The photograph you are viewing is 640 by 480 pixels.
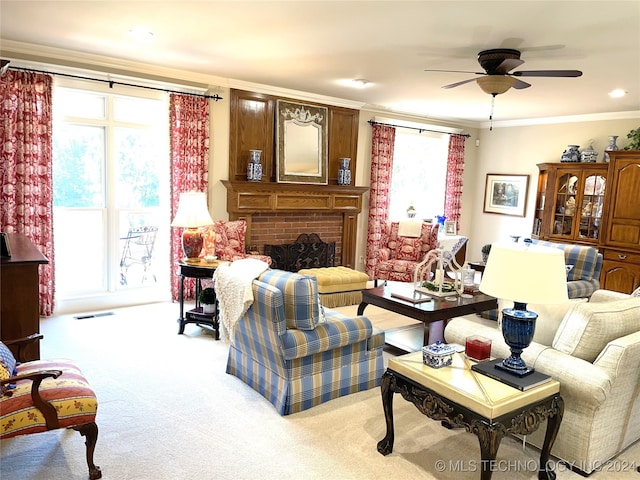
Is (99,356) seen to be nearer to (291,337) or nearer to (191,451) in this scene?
(191,451)

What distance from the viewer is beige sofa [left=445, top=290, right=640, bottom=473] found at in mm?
2428

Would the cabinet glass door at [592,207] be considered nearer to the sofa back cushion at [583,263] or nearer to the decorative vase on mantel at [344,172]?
the sofa back cushion at [583,263]

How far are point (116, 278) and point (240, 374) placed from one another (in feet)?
8.42

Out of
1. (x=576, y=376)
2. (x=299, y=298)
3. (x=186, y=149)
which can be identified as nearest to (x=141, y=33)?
(x=186, y=149)

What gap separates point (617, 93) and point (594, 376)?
4427 millimetres

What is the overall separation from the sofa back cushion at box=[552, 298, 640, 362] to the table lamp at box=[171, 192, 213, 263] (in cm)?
329

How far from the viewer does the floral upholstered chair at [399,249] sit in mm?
6711

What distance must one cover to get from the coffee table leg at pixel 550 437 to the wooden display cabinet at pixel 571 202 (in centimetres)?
504

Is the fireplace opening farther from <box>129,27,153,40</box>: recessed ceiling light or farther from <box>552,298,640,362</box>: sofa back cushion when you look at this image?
<box>552,298,640,362</box>: sofa back cushion

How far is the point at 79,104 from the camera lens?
4988 mm

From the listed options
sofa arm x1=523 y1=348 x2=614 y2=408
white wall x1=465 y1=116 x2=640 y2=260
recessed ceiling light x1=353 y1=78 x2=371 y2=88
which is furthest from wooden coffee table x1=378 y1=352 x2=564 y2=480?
white wall x1=465 y1=116 x2=640 y2=260

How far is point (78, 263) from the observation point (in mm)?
5172

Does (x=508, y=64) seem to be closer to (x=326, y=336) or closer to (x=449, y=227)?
(x=326, y=336)

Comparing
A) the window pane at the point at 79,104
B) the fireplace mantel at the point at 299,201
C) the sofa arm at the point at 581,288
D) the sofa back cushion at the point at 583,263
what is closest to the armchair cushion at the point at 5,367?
the window pane at the point at 79,104
